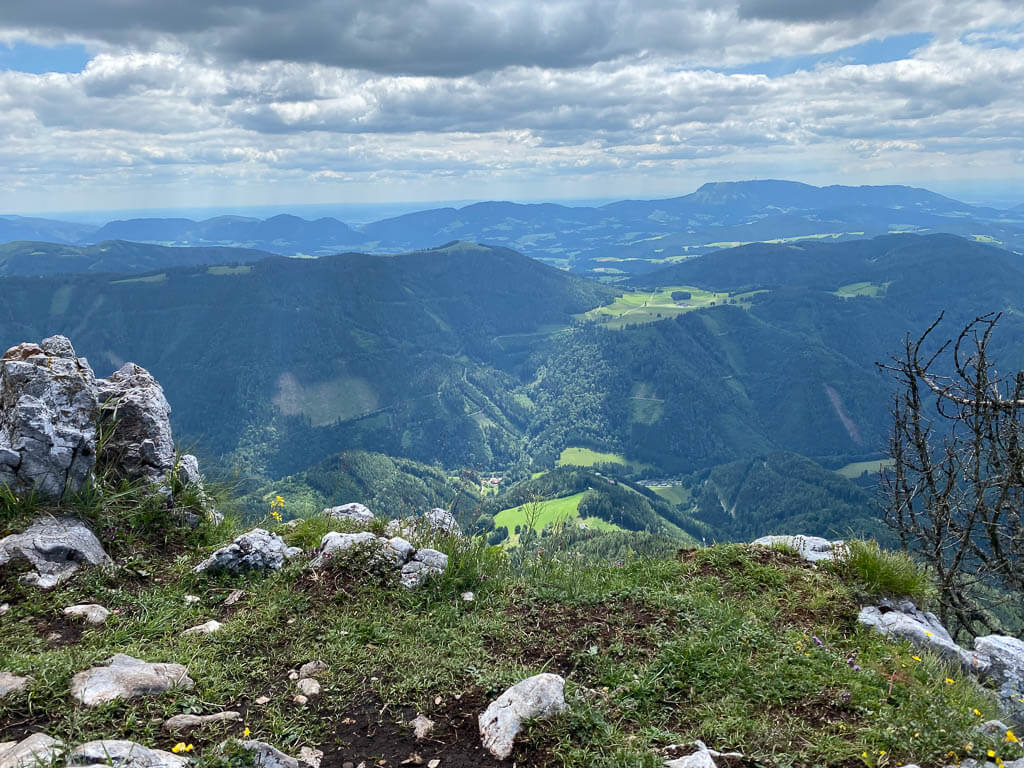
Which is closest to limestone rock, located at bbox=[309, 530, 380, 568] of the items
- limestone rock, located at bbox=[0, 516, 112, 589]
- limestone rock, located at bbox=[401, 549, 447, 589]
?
limestone rock, located at bbox=[401, 549, 447, 589]

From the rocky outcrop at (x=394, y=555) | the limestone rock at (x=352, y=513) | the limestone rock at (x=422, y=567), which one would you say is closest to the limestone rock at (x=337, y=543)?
the rocky outcrop at (x=394, y=555)

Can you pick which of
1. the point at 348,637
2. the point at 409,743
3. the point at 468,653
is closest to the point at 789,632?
the point at 468,653

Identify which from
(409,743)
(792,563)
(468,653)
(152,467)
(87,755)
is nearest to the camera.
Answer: (87,755)

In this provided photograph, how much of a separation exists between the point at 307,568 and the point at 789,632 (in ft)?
21.1

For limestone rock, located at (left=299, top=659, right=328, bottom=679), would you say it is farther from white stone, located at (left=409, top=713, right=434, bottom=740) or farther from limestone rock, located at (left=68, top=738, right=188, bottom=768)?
limestone rock, located at (left=68, top=738, right=188, bottom=768)

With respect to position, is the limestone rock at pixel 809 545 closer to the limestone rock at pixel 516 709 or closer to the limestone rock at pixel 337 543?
the limestone rock at pixel 516 709

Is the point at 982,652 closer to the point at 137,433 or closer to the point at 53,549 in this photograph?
Result: the point at 53,549

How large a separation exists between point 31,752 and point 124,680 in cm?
120

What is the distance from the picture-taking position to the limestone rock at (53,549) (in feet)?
24.1

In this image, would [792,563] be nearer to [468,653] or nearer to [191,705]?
[468,653]

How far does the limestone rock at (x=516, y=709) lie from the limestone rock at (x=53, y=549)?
596 cm

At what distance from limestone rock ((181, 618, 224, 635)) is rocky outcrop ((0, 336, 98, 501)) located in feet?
11.8

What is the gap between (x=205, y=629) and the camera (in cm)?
679

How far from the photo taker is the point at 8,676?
5.27m
